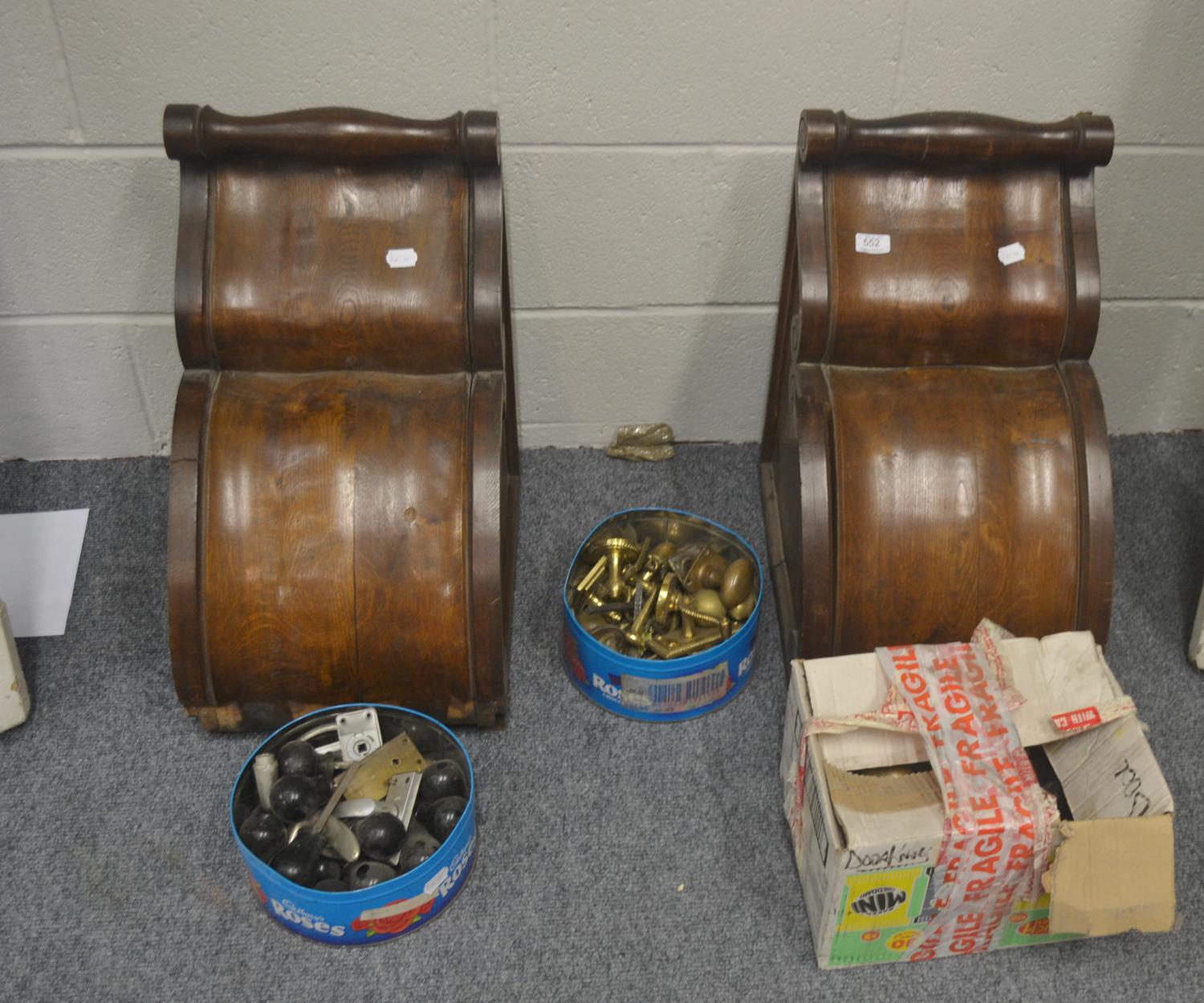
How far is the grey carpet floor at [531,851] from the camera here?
61.6 inches

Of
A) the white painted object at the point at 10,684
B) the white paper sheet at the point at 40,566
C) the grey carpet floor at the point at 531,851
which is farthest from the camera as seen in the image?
the white paper sheet at the point at 40,566

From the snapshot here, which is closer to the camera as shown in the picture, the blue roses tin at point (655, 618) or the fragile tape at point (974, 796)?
the fragile tape at point (974, 796)

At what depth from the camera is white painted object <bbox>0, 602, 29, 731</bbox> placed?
1794mm

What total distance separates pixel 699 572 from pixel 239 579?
74cm

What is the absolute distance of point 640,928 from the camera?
162cm

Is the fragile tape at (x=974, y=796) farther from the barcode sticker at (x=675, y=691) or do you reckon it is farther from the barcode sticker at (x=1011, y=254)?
the barcode sticker at (x=1011, y=254)

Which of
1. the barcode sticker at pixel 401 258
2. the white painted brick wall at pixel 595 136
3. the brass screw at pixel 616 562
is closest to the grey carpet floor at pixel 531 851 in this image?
the brass screw at pixel 616 562

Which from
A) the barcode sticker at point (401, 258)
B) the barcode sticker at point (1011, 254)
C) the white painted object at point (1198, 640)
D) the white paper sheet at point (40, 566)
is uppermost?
the barcode sticker at point (1011, 254)

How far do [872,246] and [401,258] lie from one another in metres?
0.73

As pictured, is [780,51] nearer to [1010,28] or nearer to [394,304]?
[1010,28]

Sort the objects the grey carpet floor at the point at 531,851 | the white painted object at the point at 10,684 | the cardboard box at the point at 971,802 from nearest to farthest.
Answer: the cardboard box at the point at 971,802 < the grey carpet floor at the point at 531,851 < the white painted object at the point at 10,684

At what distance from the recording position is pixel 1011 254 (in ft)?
6.00

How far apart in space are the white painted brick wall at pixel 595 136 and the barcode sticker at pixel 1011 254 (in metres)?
0.32

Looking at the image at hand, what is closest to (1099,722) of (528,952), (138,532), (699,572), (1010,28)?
(699,572)
